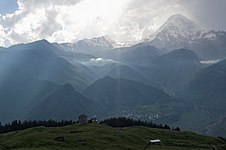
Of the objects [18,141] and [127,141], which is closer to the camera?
[18,141]

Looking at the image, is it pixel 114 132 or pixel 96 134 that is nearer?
pixel 96 134

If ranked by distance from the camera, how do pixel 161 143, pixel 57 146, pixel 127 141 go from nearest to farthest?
pixel 57 146 → pixel 127 141 → pixel 161 143

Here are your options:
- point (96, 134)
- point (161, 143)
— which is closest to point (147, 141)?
point (161, 143)

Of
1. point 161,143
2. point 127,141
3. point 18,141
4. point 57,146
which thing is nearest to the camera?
point 57,146

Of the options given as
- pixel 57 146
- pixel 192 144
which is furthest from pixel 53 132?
pixel 192 144

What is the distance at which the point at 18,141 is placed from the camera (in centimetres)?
15338

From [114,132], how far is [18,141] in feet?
178

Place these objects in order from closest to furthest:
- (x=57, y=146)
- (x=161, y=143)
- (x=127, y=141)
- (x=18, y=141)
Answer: (x=57, y=146), (x=18, y=141), (x=127, y=141), (x=161, y=143)

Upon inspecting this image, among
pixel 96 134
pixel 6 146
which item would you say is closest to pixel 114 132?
pixel 96 134

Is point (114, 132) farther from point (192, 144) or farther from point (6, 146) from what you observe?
point (6, 146)

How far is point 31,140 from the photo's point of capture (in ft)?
505

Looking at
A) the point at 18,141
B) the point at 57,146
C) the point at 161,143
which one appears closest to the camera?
the point at 57,146

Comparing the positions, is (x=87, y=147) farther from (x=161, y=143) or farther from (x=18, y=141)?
(x=161, y=143)

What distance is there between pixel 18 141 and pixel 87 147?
28397 millimetres
